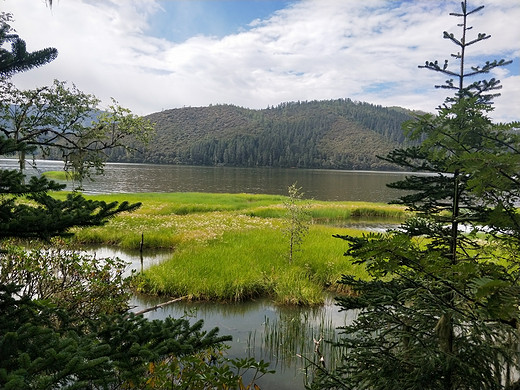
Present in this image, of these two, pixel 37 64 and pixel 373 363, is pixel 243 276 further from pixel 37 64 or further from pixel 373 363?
pixel 37 64

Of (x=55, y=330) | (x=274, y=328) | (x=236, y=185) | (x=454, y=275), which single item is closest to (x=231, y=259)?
(x=274, y=328)

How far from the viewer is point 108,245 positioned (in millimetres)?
20125

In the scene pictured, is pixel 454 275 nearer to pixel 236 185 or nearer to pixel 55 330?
pixel 55 330

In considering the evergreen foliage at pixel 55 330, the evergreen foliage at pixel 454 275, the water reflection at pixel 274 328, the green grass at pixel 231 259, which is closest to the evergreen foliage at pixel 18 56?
the evergreen foliage at pixel 55 330

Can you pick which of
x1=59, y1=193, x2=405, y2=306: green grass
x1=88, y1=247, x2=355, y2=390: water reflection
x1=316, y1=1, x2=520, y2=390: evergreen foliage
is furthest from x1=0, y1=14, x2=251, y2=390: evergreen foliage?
x1=59, y1=193, x2=405, y2=306: green grass

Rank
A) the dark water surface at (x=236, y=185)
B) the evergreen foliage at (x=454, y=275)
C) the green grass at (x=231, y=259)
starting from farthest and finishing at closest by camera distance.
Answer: the dark water surface at (x=236, y=185)
the green grass at (x=231, y=259)
the evergreen foliage at (x=454, y=275)

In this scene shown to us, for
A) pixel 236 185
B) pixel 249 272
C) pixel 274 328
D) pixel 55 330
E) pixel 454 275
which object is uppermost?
pixel 454 275

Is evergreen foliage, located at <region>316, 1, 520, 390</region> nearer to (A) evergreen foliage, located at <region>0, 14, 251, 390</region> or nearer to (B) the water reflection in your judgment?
(A) evergreen foliage, located at <region>0, 14, 251, 390</region>

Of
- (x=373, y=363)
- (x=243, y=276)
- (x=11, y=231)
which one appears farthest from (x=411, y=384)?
(x=243, y=276)

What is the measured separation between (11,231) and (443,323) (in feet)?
13.5

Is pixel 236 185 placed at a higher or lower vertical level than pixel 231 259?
higher

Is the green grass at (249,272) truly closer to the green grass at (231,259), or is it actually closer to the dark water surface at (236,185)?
the green grass at (231,259)

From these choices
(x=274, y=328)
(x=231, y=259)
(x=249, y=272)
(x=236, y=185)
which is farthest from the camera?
(x=236, y=185)

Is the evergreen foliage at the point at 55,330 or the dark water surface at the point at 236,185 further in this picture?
the dark water surface at the point at 236,185
